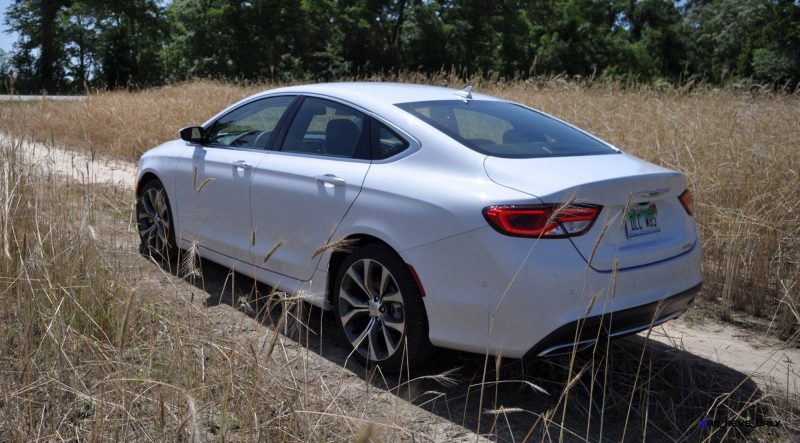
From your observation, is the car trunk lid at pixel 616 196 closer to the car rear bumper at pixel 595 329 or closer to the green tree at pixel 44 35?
the car rear bumper at pixel 595 329

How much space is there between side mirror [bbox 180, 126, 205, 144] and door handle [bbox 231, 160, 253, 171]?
0.69 meters

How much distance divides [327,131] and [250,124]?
103 cm

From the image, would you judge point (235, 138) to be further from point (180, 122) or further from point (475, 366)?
point (180, 122)

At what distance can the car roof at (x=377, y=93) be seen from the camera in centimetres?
473

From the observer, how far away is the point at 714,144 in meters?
7.55

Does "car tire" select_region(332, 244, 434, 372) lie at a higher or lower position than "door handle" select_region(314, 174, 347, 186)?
lower

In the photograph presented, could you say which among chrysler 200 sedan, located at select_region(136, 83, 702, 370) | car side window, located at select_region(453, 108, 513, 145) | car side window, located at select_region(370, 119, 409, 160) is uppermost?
car side window, located at select_region(453, 108, 513, 145)

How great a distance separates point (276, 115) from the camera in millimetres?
5586

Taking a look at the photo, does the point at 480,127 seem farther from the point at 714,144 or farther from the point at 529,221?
the point at 714,144

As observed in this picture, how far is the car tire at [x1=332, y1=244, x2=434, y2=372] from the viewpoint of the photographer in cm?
399

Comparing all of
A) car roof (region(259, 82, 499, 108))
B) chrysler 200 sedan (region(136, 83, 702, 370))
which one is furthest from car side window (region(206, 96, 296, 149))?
car roof (region(259, 82, 499, 108))

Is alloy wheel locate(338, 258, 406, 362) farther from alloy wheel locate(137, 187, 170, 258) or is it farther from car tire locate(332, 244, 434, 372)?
alloy wheel locate(137, 187, 170, 258)

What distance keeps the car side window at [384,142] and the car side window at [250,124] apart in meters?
1.00

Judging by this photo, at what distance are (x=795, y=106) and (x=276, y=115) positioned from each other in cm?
678
